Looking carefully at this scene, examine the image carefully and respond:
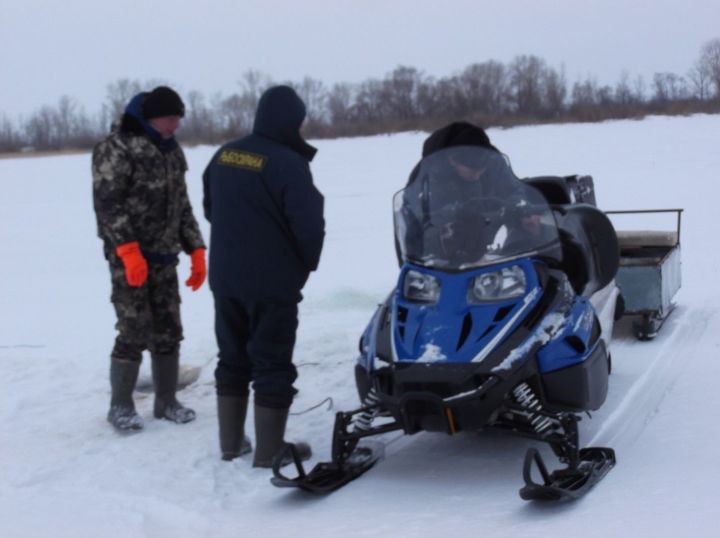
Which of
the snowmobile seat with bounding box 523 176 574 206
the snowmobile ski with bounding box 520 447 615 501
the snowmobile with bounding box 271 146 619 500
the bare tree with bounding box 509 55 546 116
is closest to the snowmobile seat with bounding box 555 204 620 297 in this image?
the snowmobile with bounding box 271 146 619 500

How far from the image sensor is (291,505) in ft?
13.4

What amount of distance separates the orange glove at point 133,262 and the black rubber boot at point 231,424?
0.83 m

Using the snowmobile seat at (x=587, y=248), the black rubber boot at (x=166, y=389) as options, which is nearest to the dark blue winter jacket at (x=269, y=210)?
the black rubber boot at (x=166, y=389)

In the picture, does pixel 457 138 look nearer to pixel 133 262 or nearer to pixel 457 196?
pixel 457 196

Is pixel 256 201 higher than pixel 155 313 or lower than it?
higher

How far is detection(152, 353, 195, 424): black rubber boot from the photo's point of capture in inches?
215

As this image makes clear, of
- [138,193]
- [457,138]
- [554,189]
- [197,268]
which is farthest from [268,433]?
[554,189]

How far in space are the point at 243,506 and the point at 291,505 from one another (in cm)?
20

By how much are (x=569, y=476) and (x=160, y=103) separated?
9.43 feet

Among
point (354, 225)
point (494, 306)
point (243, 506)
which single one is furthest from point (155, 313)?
point (354, 225)

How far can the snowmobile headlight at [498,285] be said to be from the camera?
4199 mm

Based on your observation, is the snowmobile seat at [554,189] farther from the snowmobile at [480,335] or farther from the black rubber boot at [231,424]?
the black rubber boot at [231,424]

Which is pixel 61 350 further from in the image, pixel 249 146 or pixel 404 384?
pixel 404 384

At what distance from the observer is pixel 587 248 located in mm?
4910
